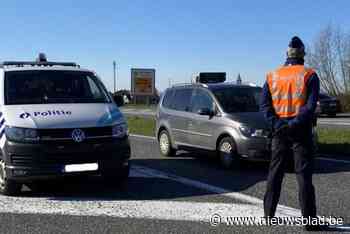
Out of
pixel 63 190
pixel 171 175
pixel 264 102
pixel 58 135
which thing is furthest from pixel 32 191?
pixel 264 102

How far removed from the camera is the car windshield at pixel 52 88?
328 inches

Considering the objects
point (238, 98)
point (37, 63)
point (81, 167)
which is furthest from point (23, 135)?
point (238, 98)

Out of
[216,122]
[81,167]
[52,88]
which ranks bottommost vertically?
[81,167]

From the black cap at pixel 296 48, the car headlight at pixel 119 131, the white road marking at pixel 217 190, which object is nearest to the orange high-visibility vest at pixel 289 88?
the black cap at pixel 296 48

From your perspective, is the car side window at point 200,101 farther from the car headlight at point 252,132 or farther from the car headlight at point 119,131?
the car headlight at point 119,131

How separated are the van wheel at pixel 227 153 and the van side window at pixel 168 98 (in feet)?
8.48

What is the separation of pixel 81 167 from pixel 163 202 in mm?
1247

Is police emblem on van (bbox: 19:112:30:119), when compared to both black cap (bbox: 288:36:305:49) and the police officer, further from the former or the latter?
black cap (bbox: 288:36:305:49)

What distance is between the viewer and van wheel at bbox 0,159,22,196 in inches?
300

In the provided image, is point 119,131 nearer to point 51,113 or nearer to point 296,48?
point 51,113

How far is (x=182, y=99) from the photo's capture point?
12.2 meters

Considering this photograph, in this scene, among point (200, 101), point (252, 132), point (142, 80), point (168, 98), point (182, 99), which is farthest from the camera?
point (142, 80)

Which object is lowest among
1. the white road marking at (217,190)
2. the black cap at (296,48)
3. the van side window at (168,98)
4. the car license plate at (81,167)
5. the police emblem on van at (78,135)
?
the white road marking at (217,190)

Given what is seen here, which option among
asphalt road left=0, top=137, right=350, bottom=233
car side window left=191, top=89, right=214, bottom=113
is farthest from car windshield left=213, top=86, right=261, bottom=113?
asphalt road left=0, top=137, right=350, bottom=233
